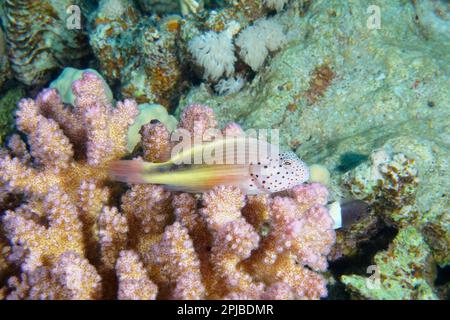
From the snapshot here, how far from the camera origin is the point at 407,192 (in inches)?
130

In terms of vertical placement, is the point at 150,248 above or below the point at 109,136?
below

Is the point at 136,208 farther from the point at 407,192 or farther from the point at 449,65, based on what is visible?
the point at 449,65

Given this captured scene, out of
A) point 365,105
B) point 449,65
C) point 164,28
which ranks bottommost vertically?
point 365,105

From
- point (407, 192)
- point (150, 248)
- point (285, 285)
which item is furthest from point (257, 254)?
point (407, 192)

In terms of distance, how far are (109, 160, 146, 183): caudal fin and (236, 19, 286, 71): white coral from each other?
2601mm

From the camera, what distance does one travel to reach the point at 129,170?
2877 millimetres

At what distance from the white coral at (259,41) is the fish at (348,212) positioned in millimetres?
2329

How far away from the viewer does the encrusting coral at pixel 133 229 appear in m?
2.40

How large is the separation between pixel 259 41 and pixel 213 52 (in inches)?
24.9

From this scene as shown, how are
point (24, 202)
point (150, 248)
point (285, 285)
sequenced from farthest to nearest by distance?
point (24, 202), point (150, 248), point (285, 285)

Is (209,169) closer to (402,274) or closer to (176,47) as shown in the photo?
(402,274)

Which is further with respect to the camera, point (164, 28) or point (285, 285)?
point (164, 28)

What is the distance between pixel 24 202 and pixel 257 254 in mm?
2103

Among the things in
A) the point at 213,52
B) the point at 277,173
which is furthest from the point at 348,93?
the point at 277,173
